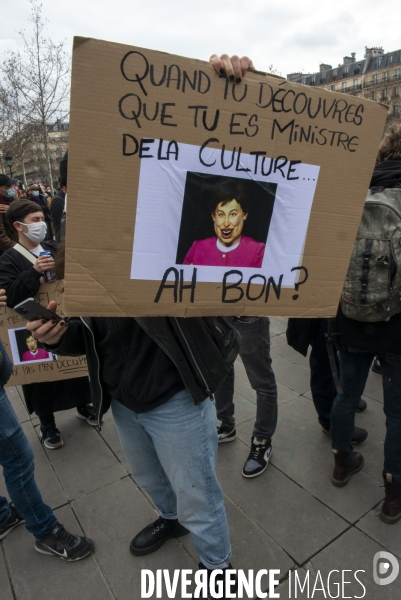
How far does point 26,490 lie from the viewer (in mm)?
1820

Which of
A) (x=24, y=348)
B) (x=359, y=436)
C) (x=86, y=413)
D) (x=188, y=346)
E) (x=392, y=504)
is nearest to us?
(x=188, y=346)

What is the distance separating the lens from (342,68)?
6519 cm

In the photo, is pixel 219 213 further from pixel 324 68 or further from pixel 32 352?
pixel 324 68

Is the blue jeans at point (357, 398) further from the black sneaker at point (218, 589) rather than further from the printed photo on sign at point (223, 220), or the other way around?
the printed photo on sign at point (223, 220)

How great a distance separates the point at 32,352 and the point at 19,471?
2.94 ft

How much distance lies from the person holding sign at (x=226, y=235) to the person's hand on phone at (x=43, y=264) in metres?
1.62

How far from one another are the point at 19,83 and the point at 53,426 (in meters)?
19.3

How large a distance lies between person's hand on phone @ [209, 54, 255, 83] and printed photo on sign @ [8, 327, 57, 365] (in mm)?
2047

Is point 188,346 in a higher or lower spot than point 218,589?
higher

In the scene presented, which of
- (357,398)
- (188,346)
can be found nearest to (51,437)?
(188,346)

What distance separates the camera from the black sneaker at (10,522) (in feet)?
6.84

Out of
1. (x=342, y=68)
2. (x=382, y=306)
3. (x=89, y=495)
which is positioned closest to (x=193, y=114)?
(x=382, y=306)

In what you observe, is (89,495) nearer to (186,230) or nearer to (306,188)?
(186,230)

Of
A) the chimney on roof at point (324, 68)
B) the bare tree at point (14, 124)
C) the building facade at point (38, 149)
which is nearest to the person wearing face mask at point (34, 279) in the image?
the building facade at point (38, 149)
